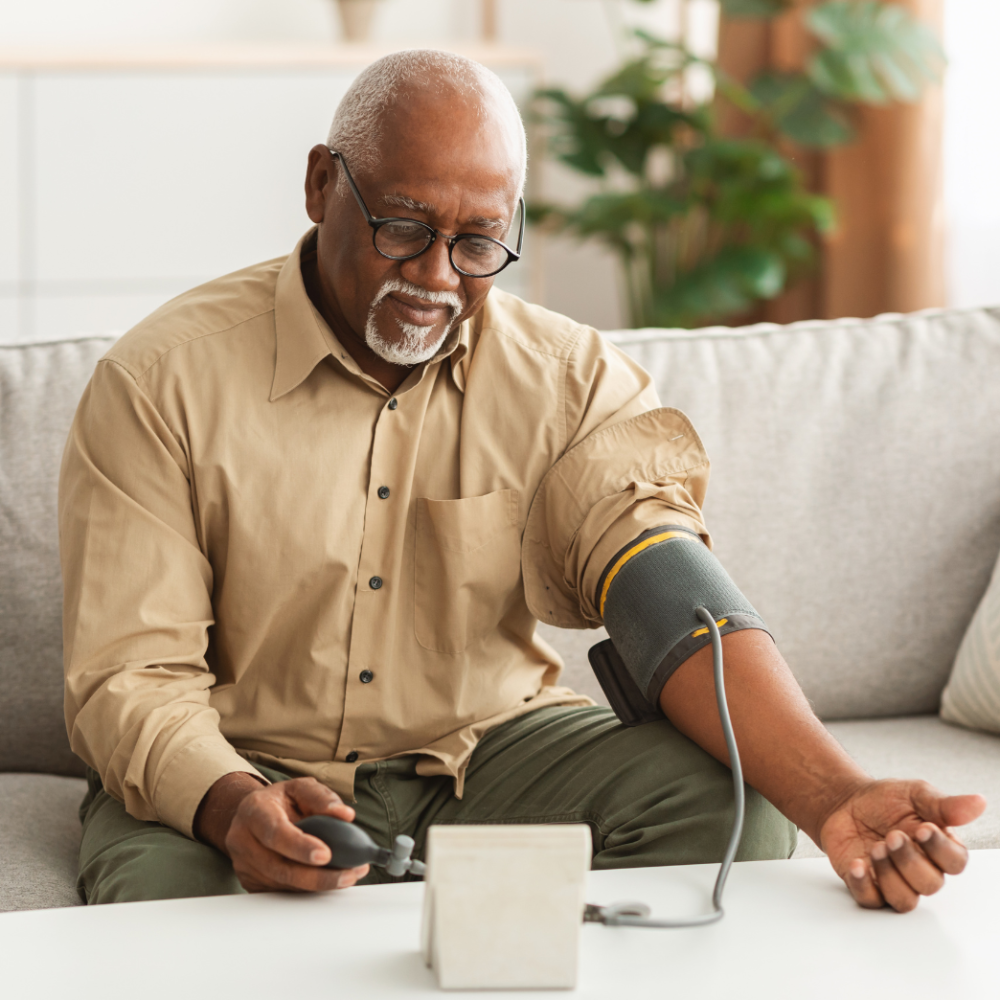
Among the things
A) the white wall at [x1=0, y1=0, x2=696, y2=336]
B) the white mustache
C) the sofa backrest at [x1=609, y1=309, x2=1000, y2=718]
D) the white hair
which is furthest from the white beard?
the white wall at [x1=0, y1=0, x2=696, y2=336]

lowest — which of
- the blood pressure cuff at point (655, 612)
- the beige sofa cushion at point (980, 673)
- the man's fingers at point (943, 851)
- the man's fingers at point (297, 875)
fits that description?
the beige sofa cushion at point (980, 673)

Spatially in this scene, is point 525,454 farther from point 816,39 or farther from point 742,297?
point 816,39

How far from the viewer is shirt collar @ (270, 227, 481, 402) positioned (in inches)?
48.4

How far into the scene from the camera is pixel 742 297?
10.7ft

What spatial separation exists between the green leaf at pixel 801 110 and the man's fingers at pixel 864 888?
2.56 meters

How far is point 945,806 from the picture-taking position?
2.88 ft

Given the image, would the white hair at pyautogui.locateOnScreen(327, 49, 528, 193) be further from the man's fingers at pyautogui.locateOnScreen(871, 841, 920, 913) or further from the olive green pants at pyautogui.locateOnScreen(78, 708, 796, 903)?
the man's fingers at pyautogui.locateOnScreen(871, 841, 920, 913)

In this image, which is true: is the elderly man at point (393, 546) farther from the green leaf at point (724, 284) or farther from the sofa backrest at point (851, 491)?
the green leaf at point (724, 284)

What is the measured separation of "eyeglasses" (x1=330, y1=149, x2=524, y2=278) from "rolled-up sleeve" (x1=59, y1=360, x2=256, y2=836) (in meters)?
0.27

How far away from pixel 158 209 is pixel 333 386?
88.5 inches

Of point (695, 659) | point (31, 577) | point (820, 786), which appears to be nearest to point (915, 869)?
point (820, 786)

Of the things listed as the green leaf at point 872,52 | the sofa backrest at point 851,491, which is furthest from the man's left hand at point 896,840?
the green leaf at point 872,52

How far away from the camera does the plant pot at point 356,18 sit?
3404 millimetres

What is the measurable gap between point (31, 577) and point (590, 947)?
0.95 m
